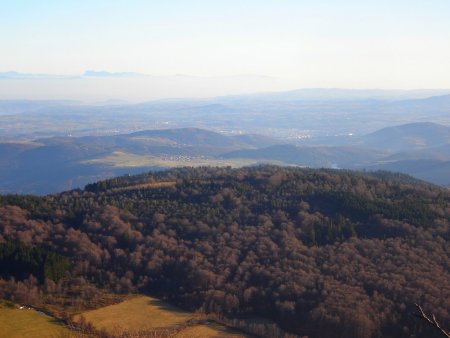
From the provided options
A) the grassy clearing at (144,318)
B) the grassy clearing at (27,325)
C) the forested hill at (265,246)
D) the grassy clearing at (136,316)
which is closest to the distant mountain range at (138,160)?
the forested hill at (265,246)

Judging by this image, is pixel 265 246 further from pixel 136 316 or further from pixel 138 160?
pixel 138 160

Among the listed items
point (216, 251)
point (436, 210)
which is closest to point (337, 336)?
point (216, 251)

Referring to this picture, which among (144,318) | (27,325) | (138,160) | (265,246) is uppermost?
(265,246)

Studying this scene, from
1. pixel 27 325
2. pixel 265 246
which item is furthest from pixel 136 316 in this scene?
pixel 265 246

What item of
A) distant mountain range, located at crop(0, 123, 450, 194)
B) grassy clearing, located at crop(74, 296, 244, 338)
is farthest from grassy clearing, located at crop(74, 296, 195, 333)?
distant mountain range, located at crop(0, 123, 450, 194)

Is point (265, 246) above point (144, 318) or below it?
above

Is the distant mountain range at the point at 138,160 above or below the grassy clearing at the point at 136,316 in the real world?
below

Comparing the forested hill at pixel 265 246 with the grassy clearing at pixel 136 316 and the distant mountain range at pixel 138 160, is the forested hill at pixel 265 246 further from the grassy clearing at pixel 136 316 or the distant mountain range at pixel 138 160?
the distant mountain range at pixel 138 160
